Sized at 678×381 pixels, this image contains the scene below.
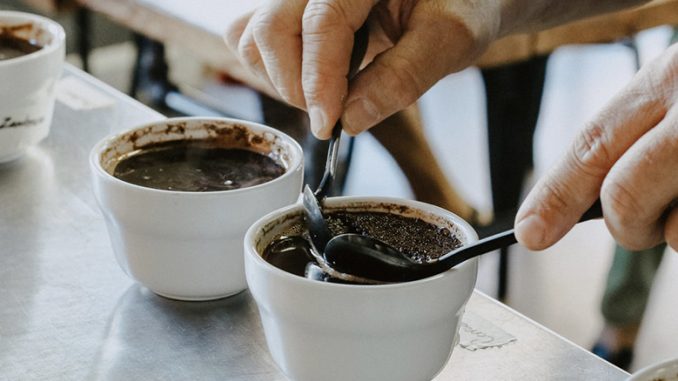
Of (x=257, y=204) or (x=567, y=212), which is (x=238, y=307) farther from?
(x=567, y=212)

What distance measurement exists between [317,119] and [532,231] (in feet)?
1.07

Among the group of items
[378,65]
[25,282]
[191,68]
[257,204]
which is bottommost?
[191,68]

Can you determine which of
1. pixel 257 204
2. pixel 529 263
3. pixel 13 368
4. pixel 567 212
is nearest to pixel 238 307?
pixel 257 204

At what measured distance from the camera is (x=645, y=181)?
2.25ft

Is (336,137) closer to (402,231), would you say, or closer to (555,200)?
(402,231)

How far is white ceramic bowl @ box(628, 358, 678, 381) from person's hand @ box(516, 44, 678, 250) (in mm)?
89

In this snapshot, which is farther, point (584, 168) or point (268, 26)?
point (268, 26)

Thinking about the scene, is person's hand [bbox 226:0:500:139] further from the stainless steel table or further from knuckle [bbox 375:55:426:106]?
the stainless steel table

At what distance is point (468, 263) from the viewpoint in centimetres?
78

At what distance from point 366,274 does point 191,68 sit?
3233 mm

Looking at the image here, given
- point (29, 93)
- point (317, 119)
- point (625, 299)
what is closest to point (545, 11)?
point (317, 119)

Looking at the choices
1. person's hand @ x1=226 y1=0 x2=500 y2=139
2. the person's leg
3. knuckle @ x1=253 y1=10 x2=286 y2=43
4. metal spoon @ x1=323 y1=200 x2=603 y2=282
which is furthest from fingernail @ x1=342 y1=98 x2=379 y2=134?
the person's leg

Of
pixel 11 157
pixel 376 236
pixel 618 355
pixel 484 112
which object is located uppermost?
pixel 376 236

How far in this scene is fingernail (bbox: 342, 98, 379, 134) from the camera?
1.00 metres
